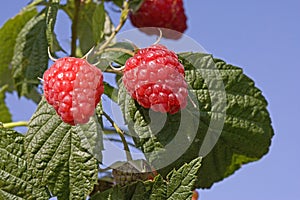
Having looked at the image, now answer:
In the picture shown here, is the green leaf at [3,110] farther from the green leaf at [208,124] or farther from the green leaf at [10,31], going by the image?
the green leaf at [208,124]

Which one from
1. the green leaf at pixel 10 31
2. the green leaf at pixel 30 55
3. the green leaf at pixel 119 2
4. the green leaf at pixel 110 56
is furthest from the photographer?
the green leaf at pixel 10 31

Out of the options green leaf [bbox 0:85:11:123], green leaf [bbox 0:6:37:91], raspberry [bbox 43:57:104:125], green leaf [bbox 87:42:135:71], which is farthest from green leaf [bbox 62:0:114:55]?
raspberry [bbox 43:57:104:125]

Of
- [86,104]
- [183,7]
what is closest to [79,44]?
[183,7]

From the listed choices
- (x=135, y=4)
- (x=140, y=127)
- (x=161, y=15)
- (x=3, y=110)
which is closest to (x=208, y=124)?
(x=140, y=127)

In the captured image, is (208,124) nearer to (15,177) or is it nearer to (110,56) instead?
(110,56)

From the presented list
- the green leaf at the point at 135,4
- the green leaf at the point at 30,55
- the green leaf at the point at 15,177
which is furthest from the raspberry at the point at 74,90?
the green leaf at the point at 135,4
